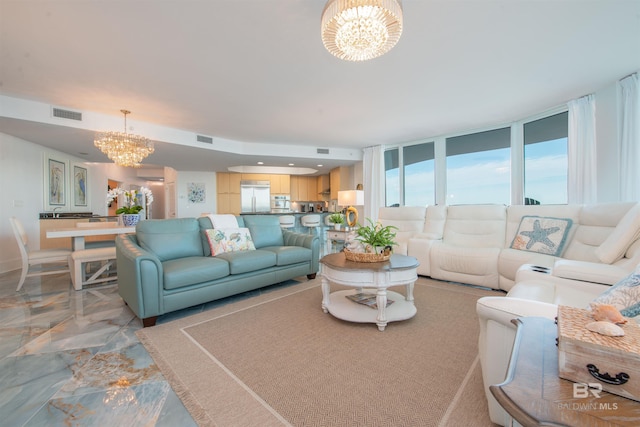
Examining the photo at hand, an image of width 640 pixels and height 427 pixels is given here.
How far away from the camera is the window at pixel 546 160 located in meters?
4.22

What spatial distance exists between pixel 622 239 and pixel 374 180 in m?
4.75

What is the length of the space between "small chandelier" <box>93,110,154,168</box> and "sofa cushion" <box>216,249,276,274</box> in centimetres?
251

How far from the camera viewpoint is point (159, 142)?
4898 mm

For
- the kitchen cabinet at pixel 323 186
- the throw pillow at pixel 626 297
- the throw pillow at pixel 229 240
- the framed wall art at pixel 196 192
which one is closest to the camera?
the throw pillow at pixel 626 297

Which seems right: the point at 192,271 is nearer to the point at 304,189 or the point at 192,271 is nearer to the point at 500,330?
the point at 500,330

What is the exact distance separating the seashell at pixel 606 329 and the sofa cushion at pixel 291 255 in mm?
2889

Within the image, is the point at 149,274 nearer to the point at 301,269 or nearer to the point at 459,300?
the point at 301,269

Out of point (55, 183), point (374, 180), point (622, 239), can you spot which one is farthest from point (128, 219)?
point (622, 239)

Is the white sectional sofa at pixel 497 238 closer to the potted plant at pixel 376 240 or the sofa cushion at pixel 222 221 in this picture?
the potted plant at pixel 376 240

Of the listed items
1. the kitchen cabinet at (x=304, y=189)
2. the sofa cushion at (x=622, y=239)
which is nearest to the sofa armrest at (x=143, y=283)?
the sofa cushion at (x=622, y=239)

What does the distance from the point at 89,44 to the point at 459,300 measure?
14.4 ft

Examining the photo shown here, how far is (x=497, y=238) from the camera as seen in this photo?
3473 millimetres

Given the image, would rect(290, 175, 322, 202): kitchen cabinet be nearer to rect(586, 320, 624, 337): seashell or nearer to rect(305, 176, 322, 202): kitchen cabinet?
rect(305, 176, 322, 202): kitchen cabinet

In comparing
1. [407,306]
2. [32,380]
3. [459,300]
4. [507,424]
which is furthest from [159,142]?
[507,424]
